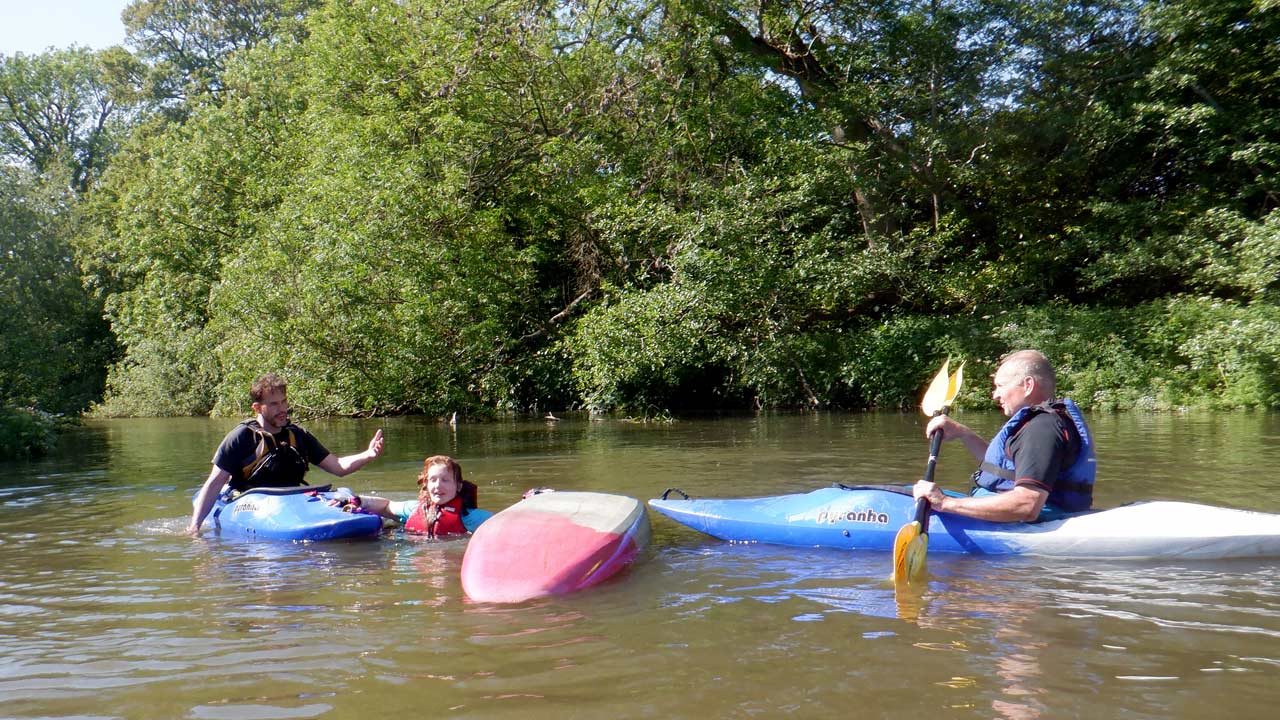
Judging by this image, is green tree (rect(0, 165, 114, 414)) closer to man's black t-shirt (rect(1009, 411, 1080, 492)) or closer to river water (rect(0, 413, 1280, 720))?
river water (rect(0, 413, 1280, 720))

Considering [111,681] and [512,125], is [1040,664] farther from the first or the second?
[512,125]

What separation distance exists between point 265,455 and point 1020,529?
4.44 m

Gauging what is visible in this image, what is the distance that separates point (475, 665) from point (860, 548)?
2641mm

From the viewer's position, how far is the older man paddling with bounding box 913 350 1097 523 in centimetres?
479

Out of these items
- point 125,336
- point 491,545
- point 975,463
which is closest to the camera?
point 491,545

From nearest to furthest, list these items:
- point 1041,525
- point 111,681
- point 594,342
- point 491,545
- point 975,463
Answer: point 111,681 → point 491,545 → point 1041,525 → point 975,463 → point 594,342

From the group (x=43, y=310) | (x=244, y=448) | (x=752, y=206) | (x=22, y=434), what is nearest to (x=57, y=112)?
(x=43, y=310)

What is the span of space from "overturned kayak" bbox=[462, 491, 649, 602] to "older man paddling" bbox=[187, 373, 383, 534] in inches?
59.5

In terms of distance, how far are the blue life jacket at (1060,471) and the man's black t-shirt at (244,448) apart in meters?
3.94

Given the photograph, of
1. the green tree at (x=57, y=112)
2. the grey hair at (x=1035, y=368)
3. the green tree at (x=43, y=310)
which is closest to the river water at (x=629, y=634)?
the grey hair at (x=1035, y=368)

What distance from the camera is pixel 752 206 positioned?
15.7m

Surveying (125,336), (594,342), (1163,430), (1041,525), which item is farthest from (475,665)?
(125,336)

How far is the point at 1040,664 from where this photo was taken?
3281mm

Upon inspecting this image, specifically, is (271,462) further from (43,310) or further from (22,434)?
(43,310)
